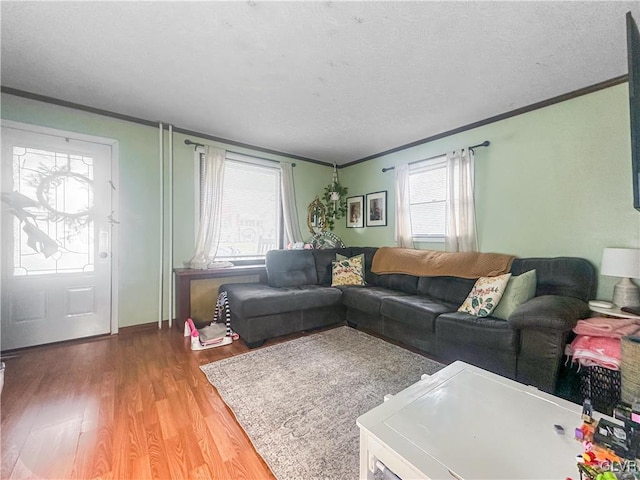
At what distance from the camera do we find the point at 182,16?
Answer: 1545 millimetres

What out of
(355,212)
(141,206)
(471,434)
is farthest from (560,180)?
(141,206)

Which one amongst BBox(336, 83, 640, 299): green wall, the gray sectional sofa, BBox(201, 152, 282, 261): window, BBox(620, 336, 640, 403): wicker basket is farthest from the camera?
BBox(201, 152, 282, 261): window

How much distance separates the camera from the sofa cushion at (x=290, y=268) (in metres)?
3.37

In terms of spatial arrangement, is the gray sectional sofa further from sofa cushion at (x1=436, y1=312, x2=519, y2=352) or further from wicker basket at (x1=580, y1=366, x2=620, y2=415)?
wicker basket at (x1=580, y1=366, x2=620, y2=415)

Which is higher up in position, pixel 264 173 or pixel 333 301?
pixel 264 173

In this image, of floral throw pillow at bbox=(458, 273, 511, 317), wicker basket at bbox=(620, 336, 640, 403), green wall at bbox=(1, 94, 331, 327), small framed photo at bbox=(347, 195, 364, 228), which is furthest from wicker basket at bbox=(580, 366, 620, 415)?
green wall at bbox=(1, 94, 331, 327)

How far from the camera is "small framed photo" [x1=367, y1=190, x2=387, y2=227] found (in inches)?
157

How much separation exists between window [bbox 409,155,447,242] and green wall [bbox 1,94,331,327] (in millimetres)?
3015

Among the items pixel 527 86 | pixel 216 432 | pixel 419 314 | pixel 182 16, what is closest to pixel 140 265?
pixel 216 432

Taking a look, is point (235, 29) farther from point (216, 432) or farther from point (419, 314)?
point (419, 314)

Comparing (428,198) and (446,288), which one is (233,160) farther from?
(446,288)

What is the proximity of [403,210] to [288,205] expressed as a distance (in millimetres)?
1769

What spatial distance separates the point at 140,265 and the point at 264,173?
2070 millimetres

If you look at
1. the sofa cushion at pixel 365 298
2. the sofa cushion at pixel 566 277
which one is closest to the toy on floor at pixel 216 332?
the sofa cushion at pixel 365 298
